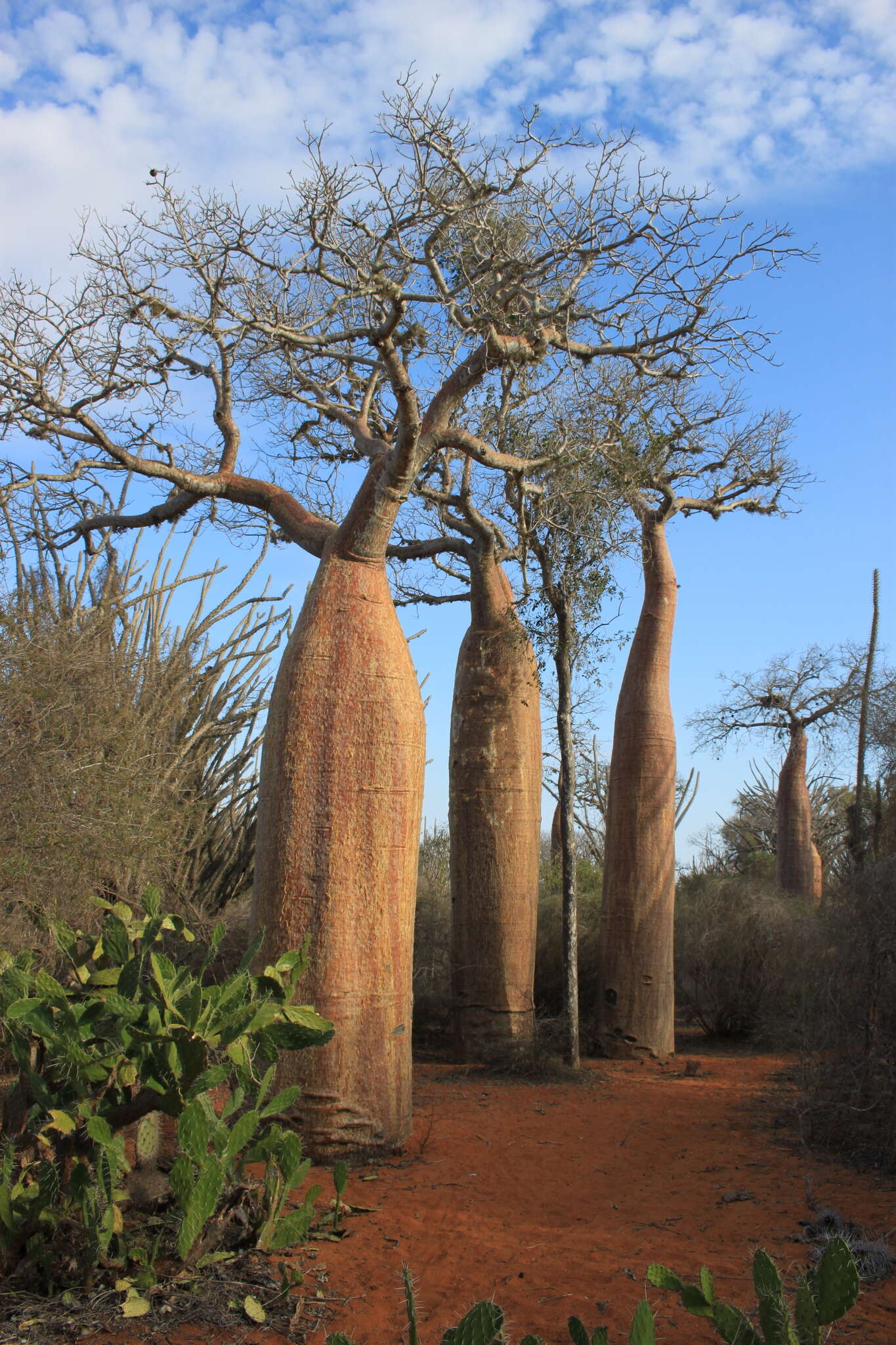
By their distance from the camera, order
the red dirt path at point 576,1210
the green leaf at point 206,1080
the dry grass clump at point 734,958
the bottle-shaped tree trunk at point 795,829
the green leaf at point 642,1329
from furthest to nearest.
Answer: the bottle-shaped tree trunk at point 795,829
the dry grass clump at point 734,958
the red dirt path at point 576,1210
the green leaf at point 206,1080
the green leaf at point 642,1329

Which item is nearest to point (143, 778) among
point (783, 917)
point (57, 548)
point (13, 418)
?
Answer: point (57, 548)

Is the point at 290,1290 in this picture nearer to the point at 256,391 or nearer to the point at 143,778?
the point at 143,778

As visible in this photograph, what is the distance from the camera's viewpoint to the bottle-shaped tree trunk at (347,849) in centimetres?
420

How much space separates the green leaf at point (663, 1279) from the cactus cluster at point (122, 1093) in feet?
3.48

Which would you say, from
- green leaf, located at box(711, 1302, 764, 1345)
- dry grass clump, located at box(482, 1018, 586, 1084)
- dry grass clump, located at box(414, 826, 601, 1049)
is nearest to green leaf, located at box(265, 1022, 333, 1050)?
green leaf, located at box(711, 1302, 764, 1345)

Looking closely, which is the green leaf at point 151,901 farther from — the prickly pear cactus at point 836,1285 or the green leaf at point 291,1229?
the prickly pear cactus at point 836,1285

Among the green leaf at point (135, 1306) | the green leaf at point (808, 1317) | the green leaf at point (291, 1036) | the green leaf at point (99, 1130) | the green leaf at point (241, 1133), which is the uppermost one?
the green leaf at point (291, 1036)

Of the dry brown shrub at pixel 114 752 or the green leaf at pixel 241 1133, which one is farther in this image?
the dry brown shrub at pixel 114 752

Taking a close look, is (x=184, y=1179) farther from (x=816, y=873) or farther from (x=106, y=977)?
(x=816, y=873)

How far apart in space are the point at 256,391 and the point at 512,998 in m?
4.33

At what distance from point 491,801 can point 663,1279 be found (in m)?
4.54

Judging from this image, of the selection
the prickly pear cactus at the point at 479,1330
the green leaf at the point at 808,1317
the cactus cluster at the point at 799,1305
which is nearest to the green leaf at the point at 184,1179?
the prickly pear cactus at the point at 479,1330

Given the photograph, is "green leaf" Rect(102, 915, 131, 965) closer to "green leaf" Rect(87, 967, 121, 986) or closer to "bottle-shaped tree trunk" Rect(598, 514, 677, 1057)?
"green leaf" Rect(87, 967, 121, 986)

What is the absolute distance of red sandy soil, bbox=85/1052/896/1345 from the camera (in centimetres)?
272
